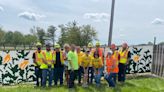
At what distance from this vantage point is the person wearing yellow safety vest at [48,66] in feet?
50.5

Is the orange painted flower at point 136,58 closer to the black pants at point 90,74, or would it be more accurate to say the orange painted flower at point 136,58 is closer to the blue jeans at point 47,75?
the black pants at point 90,74

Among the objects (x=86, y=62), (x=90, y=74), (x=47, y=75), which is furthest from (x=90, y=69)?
(x=47, y=75)

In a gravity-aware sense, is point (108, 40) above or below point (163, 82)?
above

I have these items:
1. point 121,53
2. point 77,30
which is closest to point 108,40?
point 121,53

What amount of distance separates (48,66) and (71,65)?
1024 millimetres

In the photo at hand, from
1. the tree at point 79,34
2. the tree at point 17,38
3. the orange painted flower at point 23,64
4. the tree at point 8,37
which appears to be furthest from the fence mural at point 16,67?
the tree at point 8,37

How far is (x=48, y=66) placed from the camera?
15.5 m

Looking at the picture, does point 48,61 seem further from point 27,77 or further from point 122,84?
point 122,84

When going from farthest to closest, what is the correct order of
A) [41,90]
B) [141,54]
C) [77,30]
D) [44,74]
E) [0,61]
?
[77,30] → [141,54] → [0,61] → [44,74] → [41,90]

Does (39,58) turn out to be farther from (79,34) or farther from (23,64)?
(79,34)

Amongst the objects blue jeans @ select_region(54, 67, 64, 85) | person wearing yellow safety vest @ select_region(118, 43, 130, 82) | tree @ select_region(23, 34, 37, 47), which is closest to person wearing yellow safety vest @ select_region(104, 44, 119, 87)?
person wearing yellow safety vest @ select_region(118, 43, 130, 82)

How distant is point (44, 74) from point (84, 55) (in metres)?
1.90

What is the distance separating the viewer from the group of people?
1528cm

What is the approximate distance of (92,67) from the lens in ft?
53.5
